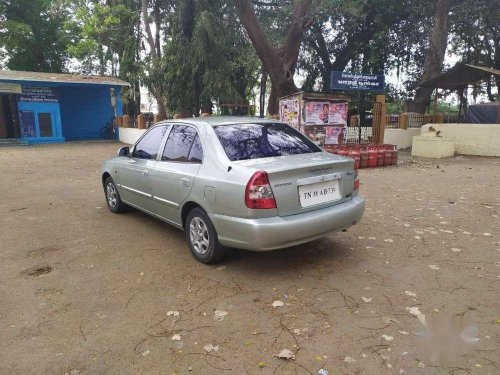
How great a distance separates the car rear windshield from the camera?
410cm

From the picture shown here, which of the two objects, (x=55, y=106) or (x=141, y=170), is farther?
(x=55, y=106)

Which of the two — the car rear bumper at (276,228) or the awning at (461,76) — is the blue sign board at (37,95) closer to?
the awning at (461,76)

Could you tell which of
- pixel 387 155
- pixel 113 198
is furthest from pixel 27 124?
pixel 387 155

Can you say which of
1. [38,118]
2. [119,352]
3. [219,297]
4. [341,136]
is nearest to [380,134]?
[341,136]

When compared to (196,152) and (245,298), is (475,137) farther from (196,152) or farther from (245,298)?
(245,298)

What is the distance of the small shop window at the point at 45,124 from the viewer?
21.2m

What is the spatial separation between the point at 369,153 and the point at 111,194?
7.78 metres

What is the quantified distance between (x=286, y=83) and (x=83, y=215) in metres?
12.5

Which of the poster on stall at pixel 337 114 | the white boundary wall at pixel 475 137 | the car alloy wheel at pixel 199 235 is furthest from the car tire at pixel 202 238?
the white boundary wall at pixel 475 137

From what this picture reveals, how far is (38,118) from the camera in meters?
21.1

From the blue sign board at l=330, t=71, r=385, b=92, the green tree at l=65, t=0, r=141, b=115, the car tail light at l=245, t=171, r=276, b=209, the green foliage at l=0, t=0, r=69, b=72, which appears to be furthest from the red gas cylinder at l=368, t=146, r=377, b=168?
the green foliage at l=0, t=0, r=69, b=72

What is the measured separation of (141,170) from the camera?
5078mm

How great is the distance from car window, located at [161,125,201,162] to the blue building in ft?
59.6

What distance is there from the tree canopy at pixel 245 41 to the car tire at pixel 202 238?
13.1 metres
